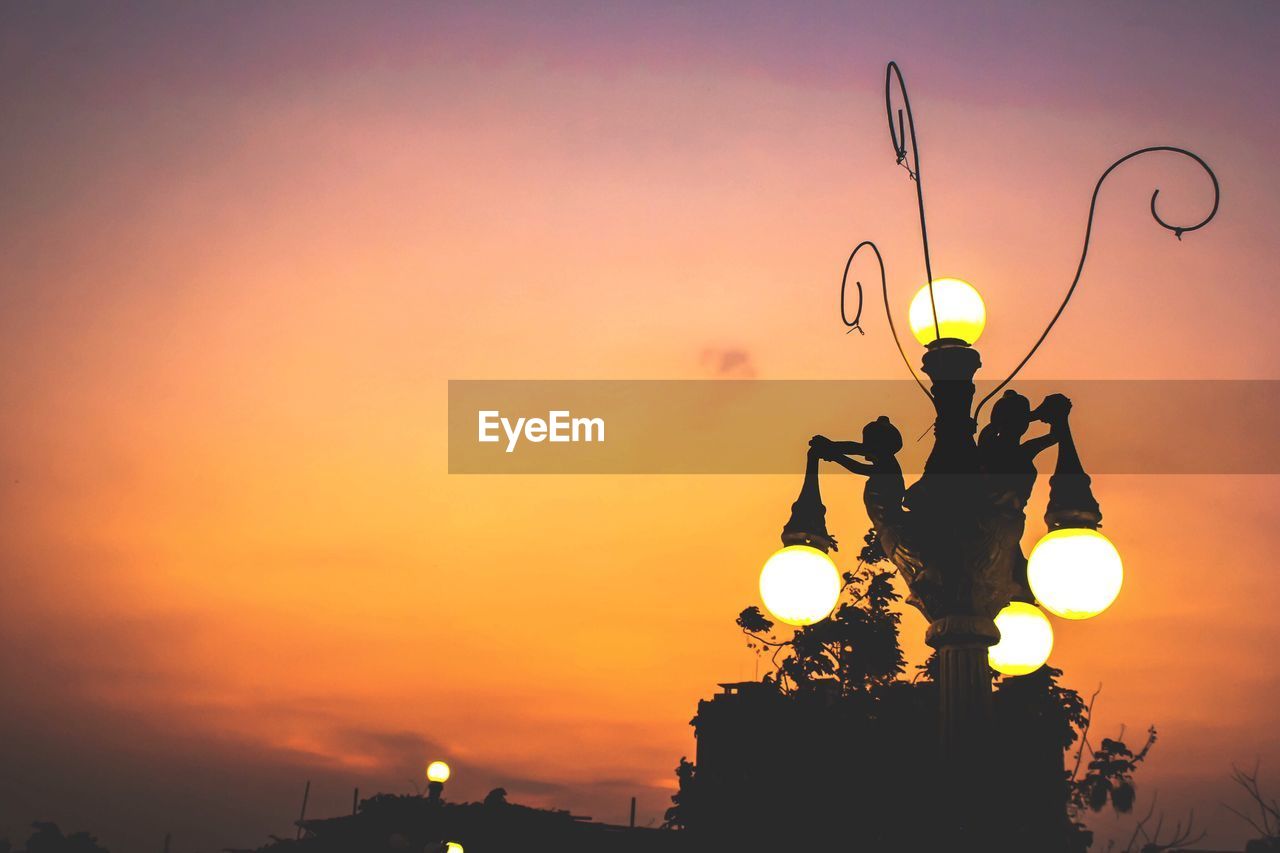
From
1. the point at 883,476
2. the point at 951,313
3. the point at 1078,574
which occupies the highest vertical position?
the point at 951,313

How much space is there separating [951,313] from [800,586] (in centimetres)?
141

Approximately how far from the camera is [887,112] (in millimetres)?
5359

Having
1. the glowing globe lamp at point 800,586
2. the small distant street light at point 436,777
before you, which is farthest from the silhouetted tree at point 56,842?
the glowing globe lamp at point 800,586

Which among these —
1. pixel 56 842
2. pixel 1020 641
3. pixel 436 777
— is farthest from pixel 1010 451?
pixel 56 842

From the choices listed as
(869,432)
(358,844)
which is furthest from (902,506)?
(358,844)

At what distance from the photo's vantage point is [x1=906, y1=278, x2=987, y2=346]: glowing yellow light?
5.09m

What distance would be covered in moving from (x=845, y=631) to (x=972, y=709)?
17269 millimetres

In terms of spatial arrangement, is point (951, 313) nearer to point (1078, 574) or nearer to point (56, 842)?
point (1078, 574)

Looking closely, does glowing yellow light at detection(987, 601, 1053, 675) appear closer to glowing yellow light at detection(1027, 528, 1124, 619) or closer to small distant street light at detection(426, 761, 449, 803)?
glowing yellow light at detection(1027, 528, 1124, 619)

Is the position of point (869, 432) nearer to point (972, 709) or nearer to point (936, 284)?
point (936, 284)

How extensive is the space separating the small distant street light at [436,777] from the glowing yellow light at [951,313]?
21.3 m

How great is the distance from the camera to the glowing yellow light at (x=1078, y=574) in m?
4.31

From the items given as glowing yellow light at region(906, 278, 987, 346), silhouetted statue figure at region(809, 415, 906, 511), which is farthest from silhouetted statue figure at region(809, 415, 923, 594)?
glowing yellow light at region(906, 278, 987, 346)

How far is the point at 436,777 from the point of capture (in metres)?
24.2
